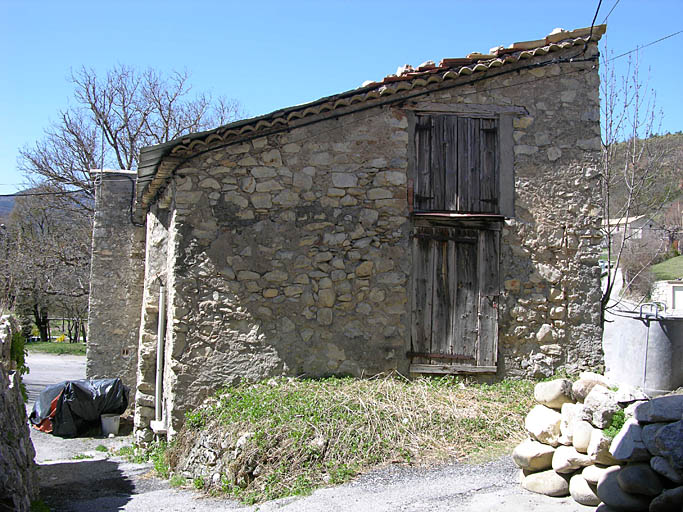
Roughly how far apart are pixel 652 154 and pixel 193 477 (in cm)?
917

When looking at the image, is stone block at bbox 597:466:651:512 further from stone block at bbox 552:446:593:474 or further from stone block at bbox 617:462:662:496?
stone block at bbox 552:446:593:474

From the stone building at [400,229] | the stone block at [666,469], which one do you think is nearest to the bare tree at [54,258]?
the stone building at [400,229]

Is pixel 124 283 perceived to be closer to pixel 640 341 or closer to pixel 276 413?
pixel 276 413

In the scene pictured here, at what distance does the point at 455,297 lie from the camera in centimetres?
779

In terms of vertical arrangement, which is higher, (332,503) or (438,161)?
(438,161)

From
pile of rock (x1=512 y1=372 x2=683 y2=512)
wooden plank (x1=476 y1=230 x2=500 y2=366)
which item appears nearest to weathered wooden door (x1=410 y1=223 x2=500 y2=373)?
wooden plank (x1=476 y1=230 x2=500 y2=366)

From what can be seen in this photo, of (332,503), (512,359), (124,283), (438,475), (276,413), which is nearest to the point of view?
(332,503)

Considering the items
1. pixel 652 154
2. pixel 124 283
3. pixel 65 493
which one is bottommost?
pixel 65 493

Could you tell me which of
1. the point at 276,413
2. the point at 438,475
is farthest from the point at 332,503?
the point at 276,413

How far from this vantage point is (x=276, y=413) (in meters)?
6.53

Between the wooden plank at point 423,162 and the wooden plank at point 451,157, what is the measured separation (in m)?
0.22

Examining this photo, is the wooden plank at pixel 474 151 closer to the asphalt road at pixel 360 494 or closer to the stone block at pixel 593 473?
the asphalt road at pixel 360 494

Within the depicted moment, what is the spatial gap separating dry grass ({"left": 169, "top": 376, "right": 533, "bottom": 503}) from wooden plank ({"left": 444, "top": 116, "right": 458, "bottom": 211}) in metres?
2.50

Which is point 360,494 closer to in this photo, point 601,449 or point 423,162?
point 601,449
